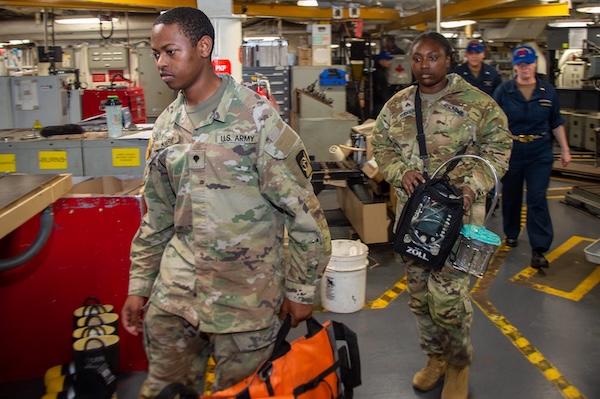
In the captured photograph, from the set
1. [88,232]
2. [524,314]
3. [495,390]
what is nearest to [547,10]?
[524,314]

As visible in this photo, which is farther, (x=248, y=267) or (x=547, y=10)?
(x=547, y=10)

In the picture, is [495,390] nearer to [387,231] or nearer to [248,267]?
[248,267]

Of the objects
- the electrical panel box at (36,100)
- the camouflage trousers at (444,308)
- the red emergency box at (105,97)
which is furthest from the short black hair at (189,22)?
the red emergency box at (105,97)

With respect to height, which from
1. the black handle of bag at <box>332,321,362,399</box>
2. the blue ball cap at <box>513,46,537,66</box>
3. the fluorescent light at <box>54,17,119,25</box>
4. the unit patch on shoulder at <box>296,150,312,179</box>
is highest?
the fluorescent light at <box>54,17,119,25</box>

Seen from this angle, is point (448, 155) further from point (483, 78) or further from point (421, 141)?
point (483, 78)

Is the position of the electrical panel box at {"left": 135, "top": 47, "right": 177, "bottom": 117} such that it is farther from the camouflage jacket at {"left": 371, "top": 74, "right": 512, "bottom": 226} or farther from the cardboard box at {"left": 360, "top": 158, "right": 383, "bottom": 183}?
the camouflage jacket at {"left": 371, "top": 74, "right": 512, "bottom": 226}

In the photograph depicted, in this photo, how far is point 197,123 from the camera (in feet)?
6.17

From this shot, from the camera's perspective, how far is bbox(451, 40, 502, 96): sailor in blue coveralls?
6074 millimetres

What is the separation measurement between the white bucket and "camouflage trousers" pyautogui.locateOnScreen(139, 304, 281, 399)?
74.7 inches

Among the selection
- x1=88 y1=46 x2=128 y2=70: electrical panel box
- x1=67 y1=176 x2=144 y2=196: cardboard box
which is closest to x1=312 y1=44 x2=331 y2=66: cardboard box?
x1=88 y1=46 x2=128 y2=70: electrical panel box

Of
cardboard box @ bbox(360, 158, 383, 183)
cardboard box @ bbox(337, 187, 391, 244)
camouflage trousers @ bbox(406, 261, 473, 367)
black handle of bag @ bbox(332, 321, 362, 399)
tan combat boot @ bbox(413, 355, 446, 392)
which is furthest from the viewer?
cardboard box @ bbox(360, 158, 383, 183)

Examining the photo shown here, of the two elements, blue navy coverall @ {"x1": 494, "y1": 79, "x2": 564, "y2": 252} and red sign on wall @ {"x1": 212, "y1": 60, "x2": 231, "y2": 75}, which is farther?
blue navy coverall @ {"x1": 494, "y1": 79, "x2": 564, "y2": 252}

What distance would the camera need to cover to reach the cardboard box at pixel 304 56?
30.0 ft

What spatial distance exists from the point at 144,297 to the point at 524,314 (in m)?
2.88
